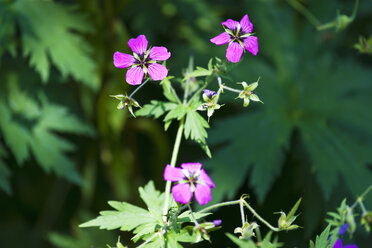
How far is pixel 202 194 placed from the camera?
103 centimetres

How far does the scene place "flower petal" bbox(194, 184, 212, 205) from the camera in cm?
101

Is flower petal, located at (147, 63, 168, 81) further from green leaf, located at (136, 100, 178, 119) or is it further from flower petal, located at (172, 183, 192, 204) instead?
flower petal, located at (172, 183, 192, 204)

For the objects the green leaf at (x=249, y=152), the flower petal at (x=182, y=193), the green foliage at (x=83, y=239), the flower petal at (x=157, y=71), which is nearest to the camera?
the flower petal at (x=182, y=193)

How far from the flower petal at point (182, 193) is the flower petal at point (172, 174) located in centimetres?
2

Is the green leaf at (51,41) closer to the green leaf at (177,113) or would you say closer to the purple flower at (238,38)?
the green leaf at (177,113)

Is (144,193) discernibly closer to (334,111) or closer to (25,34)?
(25,34)

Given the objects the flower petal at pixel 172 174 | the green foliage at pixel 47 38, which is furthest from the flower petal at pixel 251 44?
the green foliage at pixel 47 38

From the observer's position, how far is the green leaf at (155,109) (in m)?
1.24

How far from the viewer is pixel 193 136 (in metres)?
1.17

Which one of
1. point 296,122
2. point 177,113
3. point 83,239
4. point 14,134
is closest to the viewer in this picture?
point 177,113

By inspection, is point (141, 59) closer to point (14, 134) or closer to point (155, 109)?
point (155, 109)

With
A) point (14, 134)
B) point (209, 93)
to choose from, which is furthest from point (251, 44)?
point (14, 134)

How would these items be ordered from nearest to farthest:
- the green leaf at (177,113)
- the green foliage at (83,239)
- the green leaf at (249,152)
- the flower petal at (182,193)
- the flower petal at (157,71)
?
the flower petal at (182,193) < the flower petal at (157,71) < the green leaf at (177,113) < the green leaf at (249,152) < the green foliage at (83,239)

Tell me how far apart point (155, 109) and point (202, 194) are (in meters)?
0.34
